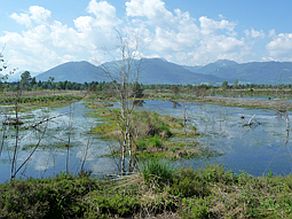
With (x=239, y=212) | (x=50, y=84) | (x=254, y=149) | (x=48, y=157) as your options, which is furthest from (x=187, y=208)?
(x=50, y=84)

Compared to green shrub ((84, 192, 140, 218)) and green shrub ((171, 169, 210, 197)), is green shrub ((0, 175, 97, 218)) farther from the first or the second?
green shrub ((171, 169, 210, 197))

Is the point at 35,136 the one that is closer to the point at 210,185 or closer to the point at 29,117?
the point at 29,117

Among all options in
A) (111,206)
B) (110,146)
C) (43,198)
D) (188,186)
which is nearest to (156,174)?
(188,186)

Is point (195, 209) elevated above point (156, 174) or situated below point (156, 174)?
below

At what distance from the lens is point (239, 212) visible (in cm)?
651

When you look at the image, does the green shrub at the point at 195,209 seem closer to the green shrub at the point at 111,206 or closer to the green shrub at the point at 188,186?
the green shrub at the point at 188,186

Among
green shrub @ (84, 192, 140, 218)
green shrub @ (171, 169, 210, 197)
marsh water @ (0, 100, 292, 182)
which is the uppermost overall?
green shrub @ (171, 169, 210, 197)

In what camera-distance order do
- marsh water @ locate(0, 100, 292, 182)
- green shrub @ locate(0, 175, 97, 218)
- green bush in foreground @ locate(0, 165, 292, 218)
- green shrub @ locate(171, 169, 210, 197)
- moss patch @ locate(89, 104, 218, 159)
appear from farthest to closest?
moss patch @ locate(89, 104, 218, 159)
marsh water @ locate(0, 100, 292, 182)
green shrub @ locate(171, 169, 210, 197)
green bush in foreground @ locate(0, 165, 292, 218)
green shrub @ locate(0, 175, 97, 218)

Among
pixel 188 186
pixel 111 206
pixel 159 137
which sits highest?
pixel 188 186

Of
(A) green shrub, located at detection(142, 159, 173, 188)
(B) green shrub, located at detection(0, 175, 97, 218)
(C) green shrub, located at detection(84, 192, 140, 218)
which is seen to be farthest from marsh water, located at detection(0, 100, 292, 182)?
(C) green shrub, located at detection(84, 192, 140, 218)

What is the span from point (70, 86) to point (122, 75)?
93.0 m

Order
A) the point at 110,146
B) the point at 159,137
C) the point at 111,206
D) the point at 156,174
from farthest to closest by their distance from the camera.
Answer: the point at 159,137, the point at 110,146, the point at 156,174, the point at 111,206

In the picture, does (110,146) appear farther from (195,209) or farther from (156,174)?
(195,209)

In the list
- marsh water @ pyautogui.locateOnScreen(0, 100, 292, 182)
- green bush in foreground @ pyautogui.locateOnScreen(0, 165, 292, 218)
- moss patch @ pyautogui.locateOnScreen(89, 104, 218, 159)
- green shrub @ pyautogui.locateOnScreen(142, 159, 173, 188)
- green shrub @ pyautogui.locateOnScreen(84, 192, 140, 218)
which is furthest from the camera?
moss patch @ pyautogui.locateOnScreen(89, 104, 218, 159)
